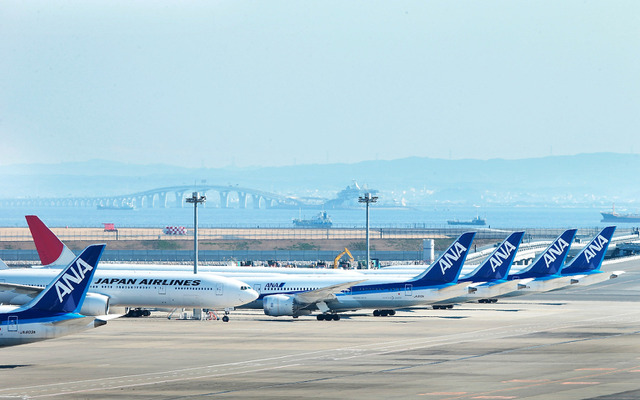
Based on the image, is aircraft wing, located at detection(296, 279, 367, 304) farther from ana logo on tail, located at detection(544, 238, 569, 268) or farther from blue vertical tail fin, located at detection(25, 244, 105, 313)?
blue vertical tail fin, located at detection(25, 244, 105, 313)

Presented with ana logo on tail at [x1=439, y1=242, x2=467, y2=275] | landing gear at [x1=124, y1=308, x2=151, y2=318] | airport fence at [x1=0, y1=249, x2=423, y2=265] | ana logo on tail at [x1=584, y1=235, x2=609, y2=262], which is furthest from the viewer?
airport fence at [x1=0, y1=249, x2=423, y2=265]

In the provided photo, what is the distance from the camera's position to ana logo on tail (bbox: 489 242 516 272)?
9131cm

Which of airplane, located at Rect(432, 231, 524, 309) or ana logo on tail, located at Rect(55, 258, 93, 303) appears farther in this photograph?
airplane, located at Rect(432, 231, 524, 309)

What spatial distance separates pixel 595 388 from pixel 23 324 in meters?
27.3

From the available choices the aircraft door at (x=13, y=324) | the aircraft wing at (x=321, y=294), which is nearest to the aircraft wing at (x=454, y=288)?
the aircraft wing at (x=321, y=294)

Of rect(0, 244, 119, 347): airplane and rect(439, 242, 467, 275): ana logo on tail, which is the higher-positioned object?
rect(439, 242, 467, 275): ana logo on tail

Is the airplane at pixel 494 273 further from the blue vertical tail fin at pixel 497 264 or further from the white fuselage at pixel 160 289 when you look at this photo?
the white fuselage at pixel 160 289

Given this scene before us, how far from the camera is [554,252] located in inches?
3903

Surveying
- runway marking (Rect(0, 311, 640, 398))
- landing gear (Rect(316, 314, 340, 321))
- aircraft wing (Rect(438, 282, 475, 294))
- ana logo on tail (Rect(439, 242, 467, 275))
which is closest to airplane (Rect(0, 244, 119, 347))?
runway marking (Rect(0, 311, 640, 398))

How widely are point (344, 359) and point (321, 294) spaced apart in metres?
26.7

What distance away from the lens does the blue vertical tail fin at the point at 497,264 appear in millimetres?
91250

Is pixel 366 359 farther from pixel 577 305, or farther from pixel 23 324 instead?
pixel 577 305

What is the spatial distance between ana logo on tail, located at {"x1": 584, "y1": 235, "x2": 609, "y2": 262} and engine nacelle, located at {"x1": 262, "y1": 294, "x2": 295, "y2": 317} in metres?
34.4

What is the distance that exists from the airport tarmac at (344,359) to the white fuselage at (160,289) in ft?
5.52
